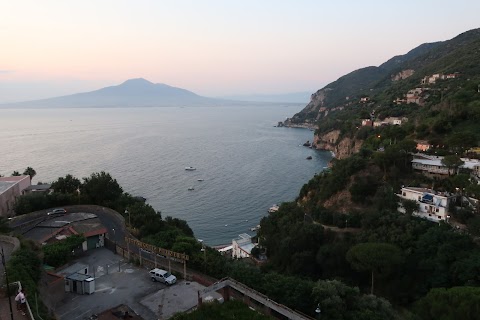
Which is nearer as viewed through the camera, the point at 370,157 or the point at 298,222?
the point at 298,222

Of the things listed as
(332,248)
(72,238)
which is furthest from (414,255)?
(72,238)

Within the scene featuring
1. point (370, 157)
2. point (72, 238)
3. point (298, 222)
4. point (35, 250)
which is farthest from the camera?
point (370, 157)

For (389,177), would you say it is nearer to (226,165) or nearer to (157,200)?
(157,200)

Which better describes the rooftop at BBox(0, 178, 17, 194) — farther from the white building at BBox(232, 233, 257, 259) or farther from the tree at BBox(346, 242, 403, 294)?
the tree at BBox(346, 242, 403, 294)

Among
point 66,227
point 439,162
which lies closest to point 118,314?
point 66,227

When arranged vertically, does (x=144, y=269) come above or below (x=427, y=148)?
below

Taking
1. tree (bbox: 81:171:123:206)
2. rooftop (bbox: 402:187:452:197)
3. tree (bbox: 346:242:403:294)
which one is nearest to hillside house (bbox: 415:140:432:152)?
rooftop (bbox: 402:187:452:197)
